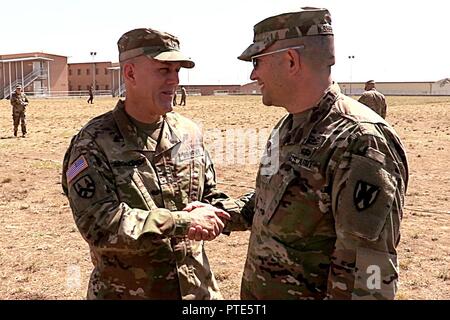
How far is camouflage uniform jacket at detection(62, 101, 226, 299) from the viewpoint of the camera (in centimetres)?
249

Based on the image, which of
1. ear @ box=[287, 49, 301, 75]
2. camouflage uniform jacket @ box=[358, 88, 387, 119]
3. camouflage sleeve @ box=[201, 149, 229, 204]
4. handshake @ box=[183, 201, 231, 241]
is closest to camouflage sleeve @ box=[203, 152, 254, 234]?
camouflage sleeve @ box=[201, 149, 229, 204]

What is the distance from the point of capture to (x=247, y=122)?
2539 cm

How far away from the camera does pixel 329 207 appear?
2.21 meters

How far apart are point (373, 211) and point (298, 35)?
0.85 meters

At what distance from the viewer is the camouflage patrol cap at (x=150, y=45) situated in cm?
282

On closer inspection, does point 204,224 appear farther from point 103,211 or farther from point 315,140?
point 315,140

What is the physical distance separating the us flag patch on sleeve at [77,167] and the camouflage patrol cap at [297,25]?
1028mm

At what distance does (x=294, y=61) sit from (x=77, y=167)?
1.17m

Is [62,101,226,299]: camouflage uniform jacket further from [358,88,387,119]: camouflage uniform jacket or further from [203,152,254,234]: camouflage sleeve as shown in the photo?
[358,88,387,119]: camouflage uniform jacket

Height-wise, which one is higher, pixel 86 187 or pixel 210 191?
Result: pixel 86 187

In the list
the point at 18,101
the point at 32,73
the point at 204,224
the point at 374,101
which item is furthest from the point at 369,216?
the point at 32,73

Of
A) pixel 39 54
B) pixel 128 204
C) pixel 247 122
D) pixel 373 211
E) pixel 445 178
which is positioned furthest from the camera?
pixel 39 54
